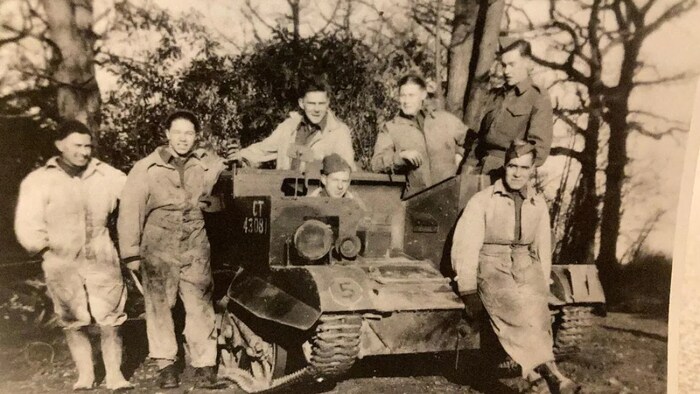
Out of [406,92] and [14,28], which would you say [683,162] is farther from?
[14,28]

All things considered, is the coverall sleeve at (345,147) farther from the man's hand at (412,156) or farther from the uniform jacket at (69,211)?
the uniform jacket at (69,211)

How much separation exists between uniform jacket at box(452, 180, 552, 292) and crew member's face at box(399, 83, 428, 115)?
0.82 m

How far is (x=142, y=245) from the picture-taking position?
2.80 metres

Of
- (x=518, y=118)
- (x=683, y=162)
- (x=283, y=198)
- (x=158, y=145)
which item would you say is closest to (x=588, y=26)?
(x=518, y=118)

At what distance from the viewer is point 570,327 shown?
3.25 metres

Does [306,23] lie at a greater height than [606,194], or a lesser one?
greater

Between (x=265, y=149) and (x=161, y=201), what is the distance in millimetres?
713

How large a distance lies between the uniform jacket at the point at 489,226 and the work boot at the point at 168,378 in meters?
1.52

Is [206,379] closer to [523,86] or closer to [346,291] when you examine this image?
[346,291]

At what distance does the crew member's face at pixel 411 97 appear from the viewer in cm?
363

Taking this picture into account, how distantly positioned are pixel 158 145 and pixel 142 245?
1.61ft

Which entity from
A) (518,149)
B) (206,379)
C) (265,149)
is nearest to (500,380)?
(518,149)

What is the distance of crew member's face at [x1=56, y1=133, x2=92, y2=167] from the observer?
253 cm

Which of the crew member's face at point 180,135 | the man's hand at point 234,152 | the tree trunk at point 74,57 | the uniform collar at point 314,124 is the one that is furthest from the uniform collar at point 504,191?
the tree trunk at point 74,57
